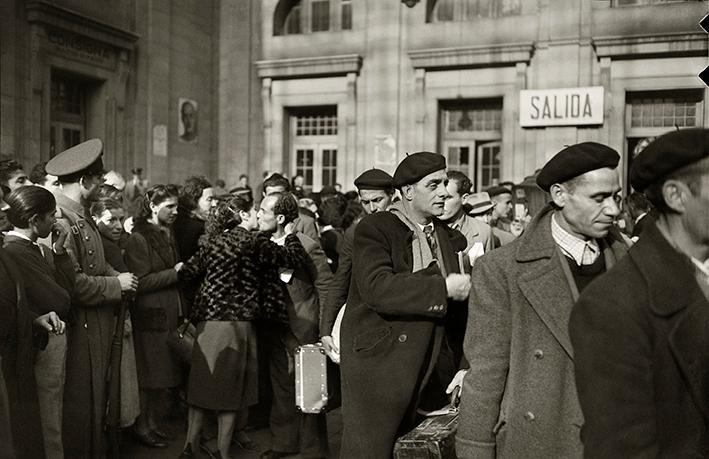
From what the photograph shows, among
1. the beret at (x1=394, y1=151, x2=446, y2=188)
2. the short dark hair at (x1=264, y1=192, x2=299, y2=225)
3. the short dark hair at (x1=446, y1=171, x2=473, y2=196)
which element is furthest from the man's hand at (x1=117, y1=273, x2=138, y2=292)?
the short dark hair at (x1=446, y1=171, x2=473, y2=196)

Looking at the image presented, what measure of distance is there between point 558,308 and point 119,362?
375 centimetres

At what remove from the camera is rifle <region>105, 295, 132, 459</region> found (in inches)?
212

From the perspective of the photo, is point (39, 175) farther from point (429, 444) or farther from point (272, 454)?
point (429, 444)

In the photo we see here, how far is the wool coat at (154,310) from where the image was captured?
6.47m

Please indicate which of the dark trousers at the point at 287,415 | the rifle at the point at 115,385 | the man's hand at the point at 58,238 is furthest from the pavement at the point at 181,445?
the man's hand at the point at 58,238

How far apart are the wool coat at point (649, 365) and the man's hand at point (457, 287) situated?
60.6 inches

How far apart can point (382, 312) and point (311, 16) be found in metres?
19.1

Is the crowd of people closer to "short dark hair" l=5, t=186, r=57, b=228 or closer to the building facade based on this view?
"short dark hair" l=5, t=186, r=57, b=228

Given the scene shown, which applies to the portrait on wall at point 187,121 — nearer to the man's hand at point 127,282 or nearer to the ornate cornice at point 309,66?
the ornate cornice at point 309,66

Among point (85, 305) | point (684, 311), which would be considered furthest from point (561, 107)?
point (684, 311)

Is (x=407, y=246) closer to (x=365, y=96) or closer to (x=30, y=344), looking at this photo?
(x=30, y=344)

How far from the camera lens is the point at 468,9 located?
1955cm

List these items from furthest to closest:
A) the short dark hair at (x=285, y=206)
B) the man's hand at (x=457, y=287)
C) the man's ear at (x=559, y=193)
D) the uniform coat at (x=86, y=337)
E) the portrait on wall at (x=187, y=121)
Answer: the portrait on wall at (x=187, y=121)
the short dark hair at (x=285, y=206)
the uniform coat at (x=86, y=337)
the man's hand at (x=457, y=287)
the man's ear at (x=559, y=193)

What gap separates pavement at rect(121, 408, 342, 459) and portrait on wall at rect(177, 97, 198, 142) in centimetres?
1448
